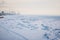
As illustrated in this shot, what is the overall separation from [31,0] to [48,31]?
0.56 meters

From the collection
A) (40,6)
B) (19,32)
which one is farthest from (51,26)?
(19,32)

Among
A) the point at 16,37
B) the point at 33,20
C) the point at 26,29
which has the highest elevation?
the point at 33,20

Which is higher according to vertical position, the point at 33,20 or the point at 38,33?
the point at 33,20

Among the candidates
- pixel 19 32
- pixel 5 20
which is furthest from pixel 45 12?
pixel 5 20

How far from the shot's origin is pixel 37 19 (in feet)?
5.23

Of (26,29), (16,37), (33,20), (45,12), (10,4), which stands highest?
(10,4)

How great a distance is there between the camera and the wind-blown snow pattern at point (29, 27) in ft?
5.07

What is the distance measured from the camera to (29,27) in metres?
1.59

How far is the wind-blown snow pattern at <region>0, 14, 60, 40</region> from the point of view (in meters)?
1.54

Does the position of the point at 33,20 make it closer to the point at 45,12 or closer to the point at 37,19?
the point at 37,19

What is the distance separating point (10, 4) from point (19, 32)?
0.48m

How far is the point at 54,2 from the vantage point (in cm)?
160

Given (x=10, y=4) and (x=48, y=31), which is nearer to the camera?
(x=48, y=31)

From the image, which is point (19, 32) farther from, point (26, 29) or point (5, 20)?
point (5, 20)
